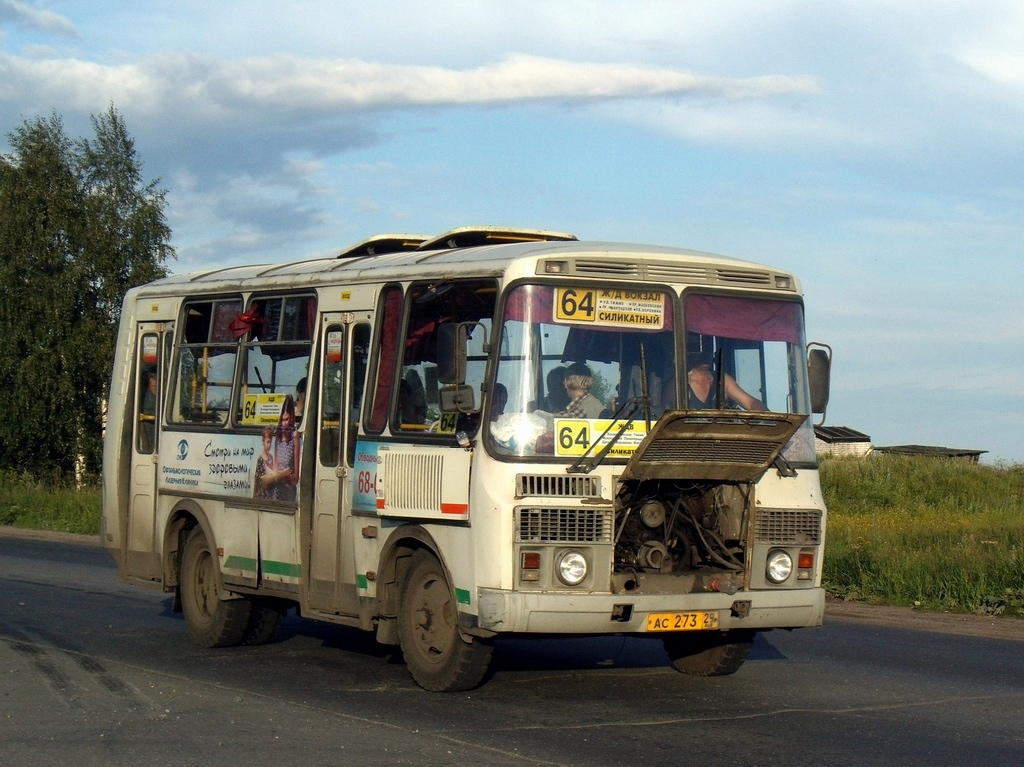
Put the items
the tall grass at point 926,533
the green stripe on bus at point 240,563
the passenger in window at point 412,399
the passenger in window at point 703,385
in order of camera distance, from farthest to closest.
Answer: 1. the tall grass at point 926,533
2. the green stripe on bus at point 240,563
3. the passenger in window at point 412,399
4. the passenger in window at point 703,385

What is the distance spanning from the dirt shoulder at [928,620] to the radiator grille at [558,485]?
247 inches

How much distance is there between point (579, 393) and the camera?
9078 mm

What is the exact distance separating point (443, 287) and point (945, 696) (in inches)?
168

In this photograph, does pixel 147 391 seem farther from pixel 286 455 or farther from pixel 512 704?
pixel 512 704

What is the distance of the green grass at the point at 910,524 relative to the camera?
16.5 metres

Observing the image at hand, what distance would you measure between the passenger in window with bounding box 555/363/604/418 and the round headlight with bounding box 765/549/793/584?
60.3 inches

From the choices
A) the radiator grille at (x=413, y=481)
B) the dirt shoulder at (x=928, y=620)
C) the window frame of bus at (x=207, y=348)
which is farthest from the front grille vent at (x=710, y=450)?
the dirt shoulder at (x=928, y=620)

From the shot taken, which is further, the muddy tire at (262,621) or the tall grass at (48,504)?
the tall grass at (48,504)

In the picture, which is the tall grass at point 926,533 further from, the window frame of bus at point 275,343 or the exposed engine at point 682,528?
the window frame of bus at point 275,343

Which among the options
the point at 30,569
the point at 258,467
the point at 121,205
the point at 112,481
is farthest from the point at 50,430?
the point at 258,467

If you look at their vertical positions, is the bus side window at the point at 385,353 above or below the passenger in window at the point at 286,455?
above

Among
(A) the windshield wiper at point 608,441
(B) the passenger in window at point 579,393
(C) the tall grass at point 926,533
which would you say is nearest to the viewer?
(A) the windshield wiper at point 608,441

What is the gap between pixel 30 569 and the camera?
2003 centimetres

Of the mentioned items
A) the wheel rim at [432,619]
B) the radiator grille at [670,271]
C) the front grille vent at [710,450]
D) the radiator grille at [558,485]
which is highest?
the radiator grille at [670,271]
